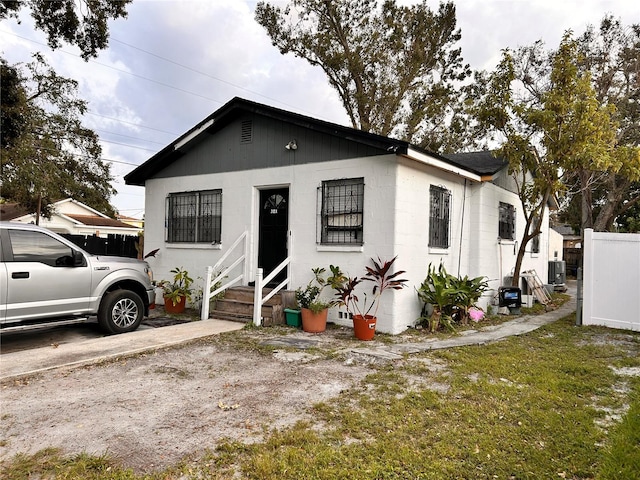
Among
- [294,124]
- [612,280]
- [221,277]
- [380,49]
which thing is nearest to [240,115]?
[294,124]

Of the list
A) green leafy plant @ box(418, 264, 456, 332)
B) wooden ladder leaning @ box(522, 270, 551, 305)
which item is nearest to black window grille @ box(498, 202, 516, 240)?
wooden ladder leaning @ box(522, 270, 551, 305)

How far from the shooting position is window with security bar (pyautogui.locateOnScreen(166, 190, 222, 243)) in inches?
372

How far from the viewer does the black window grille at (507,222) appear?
1089cm

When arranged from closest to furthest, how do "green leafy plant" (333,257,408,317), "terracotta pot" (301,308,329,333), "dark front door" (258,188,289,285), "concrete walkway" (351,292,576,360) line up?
"concrete walkway" (351,292,576,360) → "green leafy plant" (333,257,408,317) → "terracotta pot" (301,308,329,333) → "dark front door" (258,188,289,285)

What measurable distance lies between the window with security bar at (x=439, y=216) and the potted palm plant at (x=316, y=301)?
89.9 inches

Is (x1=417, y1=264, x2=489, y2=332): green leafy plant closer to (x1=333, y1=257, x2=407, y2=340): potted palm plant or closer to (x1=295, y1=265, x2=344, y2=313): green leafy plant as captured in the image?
(x1=333, y1=257, x2=407, y2=340): potted palm plant

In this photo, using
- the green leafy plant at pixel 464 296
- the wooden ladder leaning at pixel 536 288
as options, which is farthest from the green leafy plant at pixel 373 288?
the wooden ladder leaning at pixel 536 288

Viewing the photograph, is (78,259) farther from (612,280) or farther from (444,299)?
(612,280)

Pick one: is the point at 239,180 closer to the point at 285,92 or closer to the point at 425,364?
the point at 425,364

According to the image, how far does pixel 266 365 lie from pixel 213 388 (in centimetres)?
93

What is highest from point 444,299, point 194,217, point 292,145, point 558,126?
point 558,126

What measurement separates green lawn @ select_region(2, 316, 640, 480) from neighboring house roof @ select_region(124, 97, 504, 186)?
12.0 feet

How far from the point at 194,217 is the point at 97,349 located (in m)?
4.76

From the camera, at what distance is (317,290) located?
7527 millimetres
